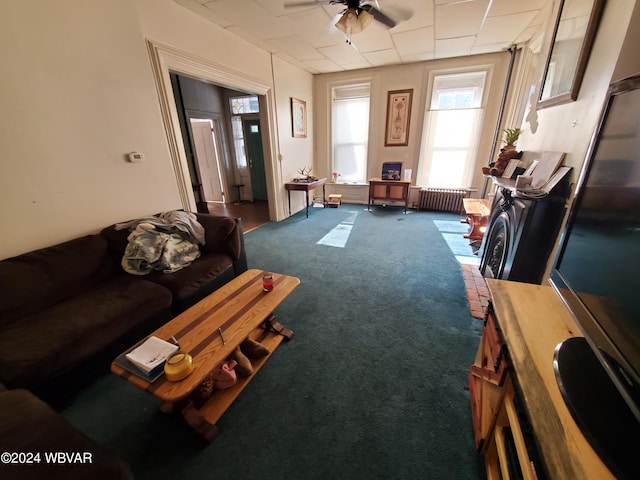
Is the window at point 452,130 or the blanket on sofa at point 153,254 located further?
the window at point 452,130

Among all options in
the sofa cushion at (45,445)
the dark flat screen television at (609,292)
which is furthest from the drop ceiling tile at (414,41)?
the sofa cushion at (45,445)

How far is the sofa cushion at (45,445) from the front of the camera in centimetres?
75

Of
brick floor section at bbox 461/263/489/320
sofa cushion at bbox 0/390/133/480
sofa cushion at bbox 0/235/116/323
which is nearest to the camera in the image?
sofa cushion at bbox 0/390/133/480

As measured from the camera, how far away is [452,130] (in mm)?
4641

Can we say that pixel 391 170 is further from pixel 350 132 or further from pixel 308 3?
pixel 308 3

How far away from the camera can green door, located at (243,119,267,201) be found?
5715mm

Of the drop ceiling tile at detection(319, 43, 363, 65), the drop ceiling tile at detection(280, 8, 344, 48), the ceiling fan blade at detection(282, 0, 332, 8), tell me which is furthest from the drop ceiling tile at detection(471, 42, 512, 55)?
the ceiling fan blade at detection(282, 0, 332, 8)

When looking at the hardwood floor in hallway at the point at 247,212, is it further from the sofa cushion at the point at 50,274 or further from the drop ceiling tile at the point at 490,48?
the drop ceiling tile at the point at 490,48

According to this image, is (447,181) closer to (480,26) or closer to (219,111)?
(480,26)

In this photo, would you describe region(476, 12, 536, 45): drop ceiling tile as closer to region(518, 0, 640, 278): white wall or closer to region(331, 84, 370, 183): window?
region(518, 0, 640, 278): white wall

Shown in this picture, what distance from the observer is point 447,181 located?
496cm

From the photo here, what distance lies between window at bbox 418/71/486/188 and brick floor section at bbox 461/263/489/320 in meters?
2.72

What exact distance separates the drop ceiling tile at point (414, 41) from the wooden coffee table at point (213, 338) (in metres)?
3.58

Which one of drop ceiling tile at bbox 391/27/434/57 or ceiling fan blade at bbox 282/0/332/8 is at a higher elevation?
drop ceiling tile at bbox 391/27/434/57
